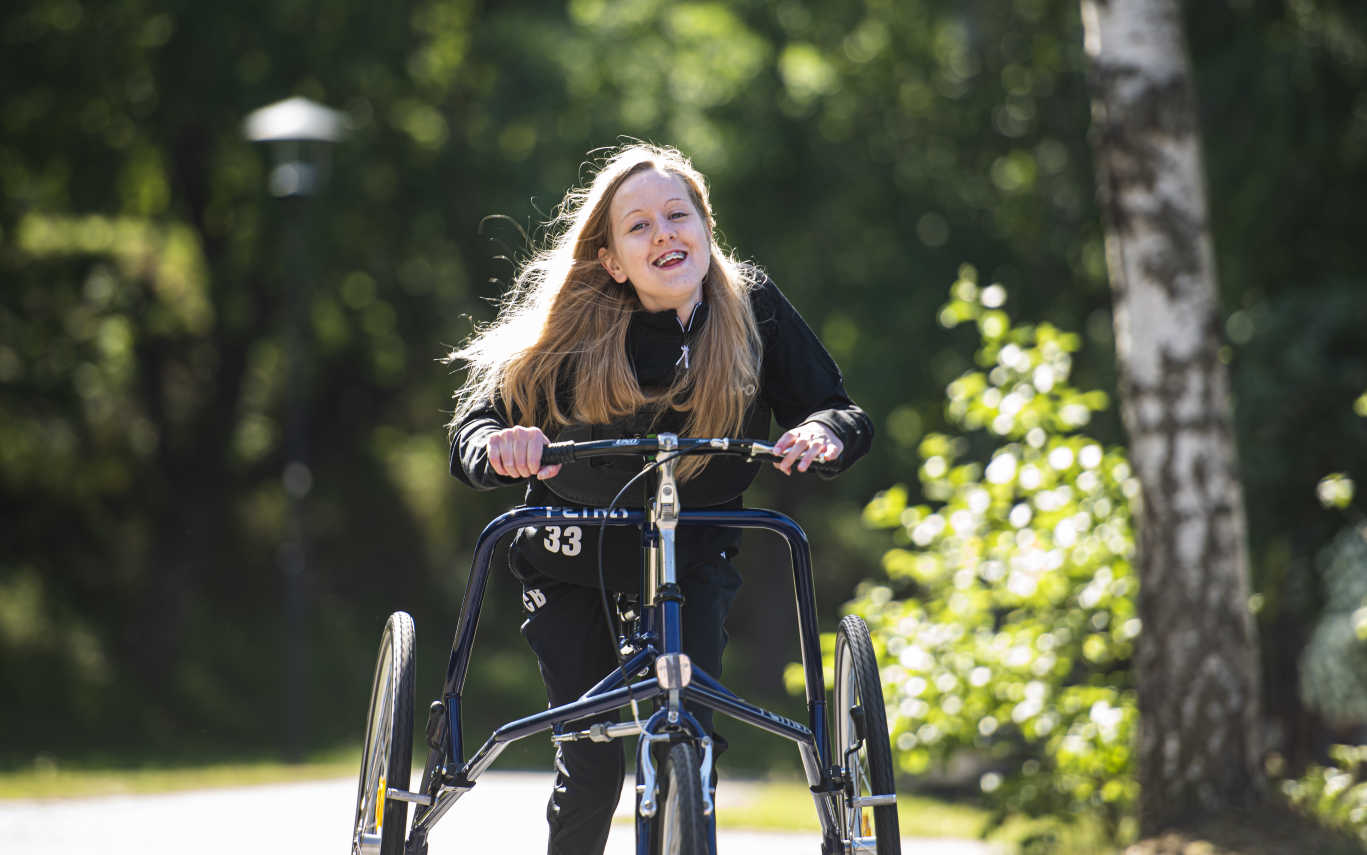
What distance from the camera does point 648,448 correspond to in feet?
10.3

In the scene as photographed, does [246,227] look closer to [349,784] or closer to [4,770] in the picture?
[4,770]

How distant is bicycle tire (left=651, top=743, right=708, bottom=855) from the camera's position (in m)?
2.70

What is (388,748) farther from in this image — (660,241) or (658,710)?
(660,241)

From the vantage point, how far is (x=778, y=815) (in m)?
8.93

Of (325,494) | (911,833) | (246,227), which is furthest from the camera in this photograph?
(325,494)

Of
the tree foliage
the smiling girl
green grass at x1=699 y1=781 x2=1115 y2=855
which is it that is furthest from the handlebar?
the tree foliage

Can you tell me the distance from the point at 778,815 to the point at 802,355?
5.66 meters

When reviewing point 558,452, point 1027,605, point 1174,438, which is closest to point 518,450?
point 558,452

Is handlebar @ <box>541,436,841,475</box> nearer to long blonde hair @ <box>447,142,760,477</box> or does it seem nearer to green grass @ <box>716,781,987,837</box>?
long blonde hair @ <box>447,142,760,477</box>

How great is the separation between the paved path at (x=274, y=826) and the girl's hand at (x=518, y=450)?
156 inches

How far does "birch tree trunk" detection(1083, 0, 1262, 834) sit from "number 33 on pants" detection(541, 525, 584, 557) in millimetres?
2892

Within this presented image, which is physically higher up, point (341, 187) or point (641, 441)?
point (341, 187)

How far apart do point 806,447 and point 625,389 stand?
535 mm

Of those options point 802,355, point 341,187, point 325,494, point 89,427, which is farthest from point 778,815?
point 325,494
